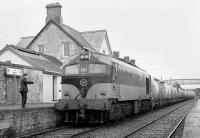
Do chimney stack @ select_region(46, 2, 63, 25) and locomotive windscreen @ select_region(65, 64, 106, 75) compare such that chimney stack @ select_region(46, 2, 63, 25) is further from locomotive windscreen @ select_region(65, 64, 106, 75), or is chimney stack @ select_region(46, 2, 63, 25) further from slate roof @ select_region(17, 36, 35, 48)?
locomotive windscreen @ select_region(65, 64, 106, 75)

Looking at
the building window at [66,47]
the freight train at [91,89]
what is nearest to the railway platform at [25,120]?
the freight train at [91,89]

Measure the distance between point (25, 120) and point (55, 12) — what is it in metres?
25.3

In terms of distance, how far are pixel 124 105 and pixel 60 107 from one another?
3880 millimetres

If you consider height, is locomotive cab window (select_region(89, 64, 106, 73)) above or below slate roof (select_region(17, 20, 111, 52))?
below

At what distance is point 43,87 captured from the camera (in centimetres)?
2250

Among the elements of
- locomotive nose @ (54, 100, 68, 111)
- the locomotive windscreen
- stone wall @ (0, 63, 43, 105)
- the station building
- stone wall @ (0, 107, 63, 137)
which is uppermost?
the station building

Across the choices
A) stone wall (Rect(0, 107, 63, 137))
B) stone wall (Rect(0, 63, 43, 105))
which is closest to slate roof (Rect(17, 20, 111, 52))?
stone wall (Rect(0, 63, 43, 105))

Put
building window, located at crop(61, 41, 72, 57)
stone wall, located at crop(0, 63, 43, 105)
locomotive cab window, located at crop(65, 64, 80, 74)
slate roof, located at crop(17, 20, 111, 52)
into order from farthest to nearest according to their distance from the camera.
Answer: slate roof, located at crop(17, 20, 111, 52) → building window, located at crop(61, 41, 72, 57) → stone wall, located at crop(0, 63, 43, 105) → locomotive cab window, located at crop(65, 64, 80, 74)

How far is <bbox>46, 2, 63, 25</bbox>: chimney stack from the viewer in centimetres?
3647

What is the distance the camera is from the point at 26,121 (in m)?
12.9

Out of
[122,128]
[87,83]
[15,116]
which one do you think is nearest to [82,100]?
[87,83]

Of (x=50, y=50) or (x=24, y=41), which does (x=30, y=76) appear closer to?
(x=50, y=50)

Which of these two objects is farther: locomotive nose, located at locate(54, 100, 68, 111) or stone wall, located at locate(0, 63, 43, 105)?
stone wall, located at locate(0, 63, 43, 105)

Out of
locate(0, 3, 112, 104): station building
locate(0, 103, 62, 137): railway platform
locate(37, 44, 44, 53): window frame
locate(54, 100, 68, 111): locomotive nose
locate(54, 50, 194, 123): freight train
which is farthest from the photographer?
locate(37, 44, 44, 53): window frame
